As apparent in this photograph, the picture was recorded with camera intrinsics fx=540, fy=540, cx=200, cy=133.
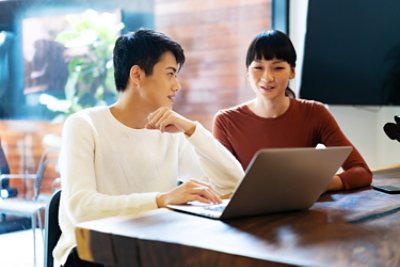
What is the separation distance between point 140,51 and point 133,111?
0.61 feet

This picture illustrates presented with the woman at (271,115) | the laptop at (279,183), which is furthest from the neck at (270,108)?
the laptop at (279,183)

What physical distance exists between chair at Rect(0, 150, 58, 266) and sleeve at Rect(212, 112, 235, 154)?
1.01 m

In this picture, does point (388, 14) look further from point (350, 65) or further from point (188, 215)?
point (188, 215)

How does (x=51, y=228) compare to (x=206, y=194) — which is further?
(x=51, y=228)

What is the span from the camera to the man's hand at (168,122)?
1441 mm

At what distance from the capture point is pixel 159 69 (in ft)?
5.41

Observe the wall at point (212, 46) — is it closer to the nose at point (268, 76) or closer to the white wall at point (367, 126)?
the white wall at point (367, 126)

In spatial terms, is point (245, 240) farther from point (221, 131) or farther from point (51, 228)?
point (221, 131)

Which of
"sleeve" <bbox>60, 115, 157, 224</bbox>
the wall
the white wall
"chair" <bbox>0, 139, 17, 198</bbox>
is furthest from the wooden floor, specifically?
the white wall

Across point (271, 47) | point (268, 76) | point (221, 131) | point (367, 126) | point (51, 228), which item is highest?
point (271, 47)

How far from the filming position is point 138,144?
1619 millimetres

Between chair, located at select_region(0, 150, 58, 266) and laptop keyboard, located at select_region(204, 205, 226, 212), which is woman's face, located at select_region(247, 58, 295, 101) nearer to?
laptop keyboard, located at select_region(204, 205, 226, 212)

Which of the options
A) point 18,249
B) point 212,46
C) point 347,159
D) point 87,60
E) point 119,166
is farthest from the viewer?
point 212,46

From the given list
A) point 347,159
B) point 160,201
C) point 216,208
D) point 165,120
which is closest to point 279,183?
point 216,208
